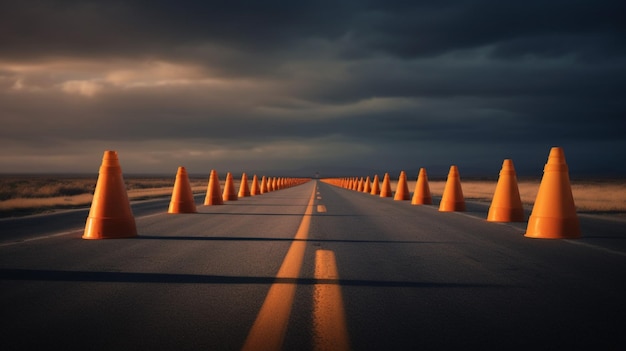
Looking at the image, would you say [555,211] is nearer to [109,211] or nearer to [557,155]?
[557,155]

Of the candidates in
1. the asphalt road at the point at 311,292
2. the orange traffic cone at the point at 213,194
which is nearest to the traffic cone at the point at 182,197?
the orange traffic cone at the point at 213,194

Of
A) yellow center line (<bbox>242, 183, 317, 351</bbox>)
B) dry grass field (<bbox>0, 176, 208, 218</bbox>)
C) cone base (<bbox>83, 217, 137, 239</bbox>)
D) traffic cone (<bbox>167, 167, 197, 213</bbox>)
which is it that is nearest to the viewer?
yellow center line (<bbox>242, 183, 317, 351</bbox>)

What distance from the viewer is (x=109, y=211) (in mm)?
8992

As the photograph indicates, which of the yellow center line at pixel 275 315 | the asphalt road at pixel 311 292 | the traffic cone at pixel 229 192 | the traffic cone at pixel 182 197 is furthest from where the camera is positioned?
the traffic cone at pixel 229 192

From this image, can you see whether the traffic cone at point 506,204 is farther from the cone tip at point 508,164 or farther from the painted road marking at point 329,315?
the painted road marking at point 329,315

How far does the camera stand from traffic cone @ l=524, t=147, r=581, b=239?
9180 mm

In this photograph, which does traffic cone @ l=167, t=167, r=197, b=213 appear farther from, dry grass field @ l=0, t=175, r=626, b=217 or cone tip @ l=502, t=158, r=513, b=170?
cone tip @ l=502, t=158, r=513, b=170

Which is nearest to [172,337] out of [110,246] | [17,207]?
[110,246]

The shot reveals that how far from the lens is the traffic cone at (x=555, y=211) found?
9.18 m

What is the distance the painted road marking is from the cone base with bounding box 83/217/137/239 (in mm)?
4259

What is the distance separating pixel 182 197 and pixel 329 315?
437 inches

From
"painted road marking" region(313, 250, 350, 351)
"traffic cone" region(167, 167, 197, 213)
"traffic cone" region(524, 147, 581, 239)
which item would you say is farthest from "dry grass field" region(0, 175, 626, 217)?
"painted road marking" region(313, 250, 350, 351)

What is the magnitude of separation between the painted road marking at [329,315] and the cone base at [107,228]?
4259 mm

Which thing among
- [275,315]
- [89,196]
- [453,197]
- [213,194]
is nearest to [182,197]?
[213,194]
